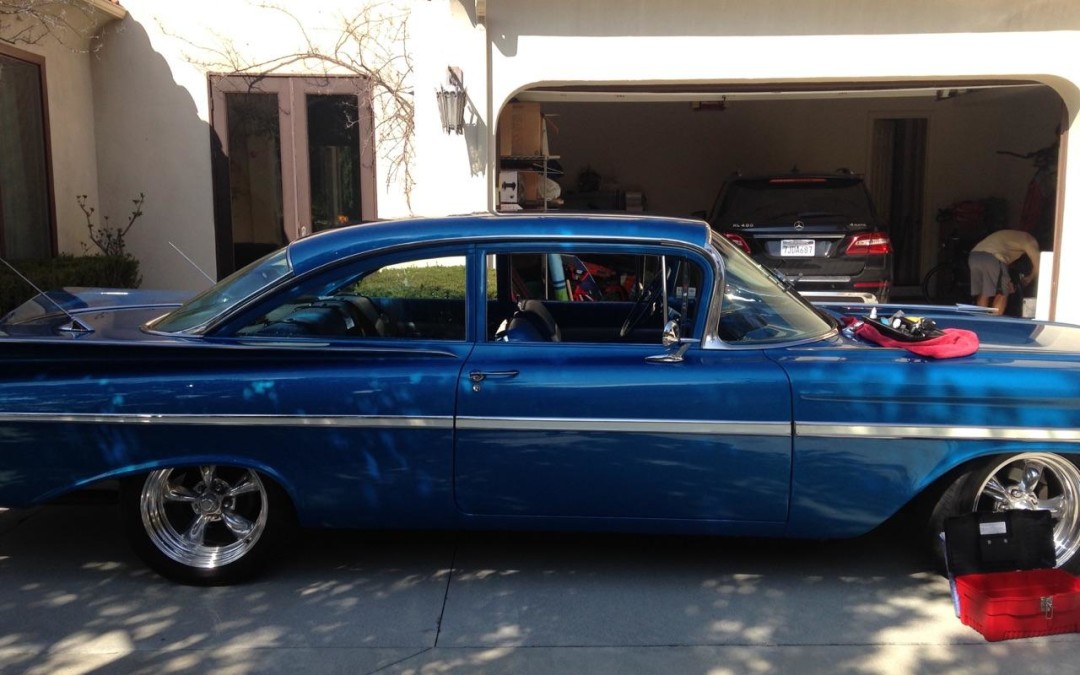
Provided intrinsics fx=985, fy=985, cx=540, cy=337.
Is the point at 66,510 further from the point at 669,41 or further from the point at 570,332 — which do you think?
the point at 669,41

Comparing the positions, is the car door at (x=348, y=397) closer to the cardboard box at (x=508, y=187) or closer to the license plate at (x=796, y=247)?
the cardboard box at (x=508, y=187)

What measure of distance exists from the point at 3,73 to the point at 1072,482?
862cm

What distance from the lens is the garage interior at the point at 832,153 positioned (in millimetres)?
13578

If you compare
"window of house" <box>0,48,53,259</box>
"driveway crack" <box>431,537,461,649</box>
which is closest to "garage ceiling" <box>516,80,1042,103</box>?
"window of house" <box>0,48,53,259</box>

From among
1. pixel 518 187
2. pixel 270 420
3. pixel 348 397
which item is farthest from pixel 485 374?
pixel 518 187

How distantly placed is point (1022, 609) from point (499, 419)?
218 centimetres

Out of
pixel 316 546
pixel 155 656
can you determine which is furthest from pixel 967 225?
pixel 155 656

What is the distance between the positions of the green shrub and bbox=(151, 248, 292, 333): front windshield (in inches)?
143

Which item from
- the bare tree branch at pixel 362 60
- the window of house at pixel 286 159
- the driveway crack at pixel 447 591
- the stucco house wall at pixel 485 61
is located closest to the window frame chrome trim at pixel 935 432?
the driveway crack at pixel 447 591

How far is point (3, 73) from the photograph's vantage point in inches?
334

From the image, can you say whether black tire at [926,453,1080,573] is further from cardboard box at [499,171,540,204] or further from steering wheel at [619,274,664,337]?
cardboard box at [499,171,540,204]

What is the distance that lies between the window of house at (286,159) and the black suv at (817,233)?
150 inches

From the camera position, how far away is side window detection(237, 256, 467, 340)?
4289mm

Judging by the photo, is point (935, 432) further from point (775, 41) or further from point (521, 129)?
point (521, 129)
